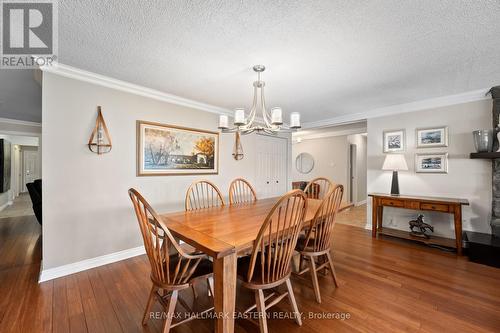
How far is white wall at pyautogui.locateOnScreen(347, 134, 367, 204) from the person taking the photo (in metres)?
6.57

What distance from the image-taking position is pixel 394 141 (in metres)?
3.69

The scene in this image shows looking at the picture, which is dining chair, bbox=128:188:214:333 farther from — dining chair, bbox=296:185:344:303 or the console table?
the console table

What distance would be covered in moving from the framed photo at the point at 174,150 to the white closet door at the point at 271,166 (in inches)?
47.2

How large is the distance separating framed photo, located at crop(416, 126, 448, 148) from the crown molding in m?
0.37

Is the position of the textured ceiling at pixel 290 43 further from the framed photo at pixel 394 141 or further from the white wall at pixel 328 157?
the white wall at pixel 328 157

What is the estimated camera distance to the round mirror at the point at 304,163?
709cm

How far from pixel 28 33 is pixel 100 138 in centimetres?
110

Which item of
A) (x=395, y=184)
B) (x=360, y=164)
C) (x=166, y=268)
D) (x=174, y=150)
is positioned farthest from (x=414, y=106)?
(x=166, y=268)

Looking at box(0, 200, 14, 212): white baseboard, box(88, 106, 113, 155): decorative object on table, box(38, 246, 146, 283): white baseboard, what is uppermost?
box(88, 106, 113, 155): decorative object on table

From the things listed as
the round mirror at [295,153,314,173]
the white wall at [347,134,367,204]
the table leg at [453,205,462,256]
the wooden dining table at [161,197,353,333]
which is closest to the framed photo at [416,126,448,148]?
the table leg at [453,205,462,256]

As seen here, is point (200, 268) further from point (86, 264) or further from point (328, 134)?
point (328, 134)

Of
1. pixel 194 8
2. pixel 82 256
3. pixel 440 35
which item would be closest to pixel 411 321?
pixel 440 35

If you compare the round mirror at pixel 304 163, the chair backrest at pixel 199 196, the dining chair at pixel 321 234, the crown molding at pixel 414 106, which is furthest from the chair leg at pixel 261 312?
the round mirror at pixel 304 163

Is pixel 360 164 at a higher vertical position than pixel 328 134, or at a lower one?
lower
